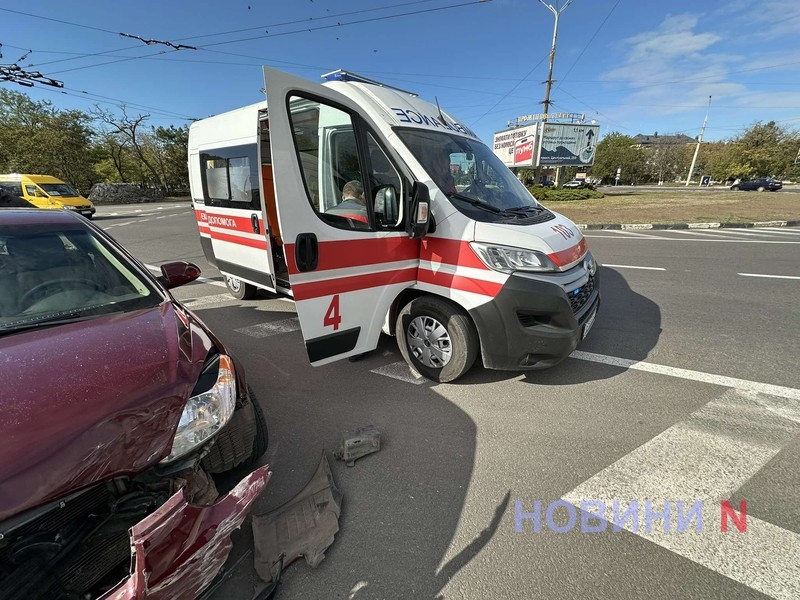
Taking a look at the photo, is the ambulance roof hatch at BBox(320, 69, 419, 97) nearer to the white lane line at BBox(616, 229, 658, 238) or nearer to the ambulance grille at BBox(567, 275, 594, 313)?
the ambulance grille at BBox(567, 275, 594, 313)

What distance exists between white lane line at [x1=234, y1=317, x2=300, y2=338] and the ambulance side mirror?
2326 mm

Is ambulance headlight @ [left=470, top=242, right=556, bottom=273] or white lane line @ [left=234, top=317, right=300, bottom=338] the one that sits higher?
ambulance headlight @ [left=470, top=242, right=556, bottom=273]

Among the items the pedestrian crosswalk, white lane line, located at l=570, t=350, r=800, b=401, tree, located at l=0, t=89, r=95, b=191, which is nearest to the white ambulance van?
white lane line, located at l=570, t=350, r=800, b=401

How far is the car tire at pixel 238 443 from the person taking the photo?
73.2 inches

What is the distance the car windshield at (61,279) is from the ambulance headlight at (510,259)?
2.29m

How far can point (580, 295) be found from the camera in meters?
3.22

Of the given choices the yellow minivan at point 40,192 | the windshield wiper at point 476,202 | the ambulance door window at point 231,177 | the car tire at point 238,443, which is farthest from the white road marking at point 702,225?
the yellow minivan at point 40,192

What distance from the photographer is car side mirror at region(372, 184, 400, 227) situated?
2.98 metres

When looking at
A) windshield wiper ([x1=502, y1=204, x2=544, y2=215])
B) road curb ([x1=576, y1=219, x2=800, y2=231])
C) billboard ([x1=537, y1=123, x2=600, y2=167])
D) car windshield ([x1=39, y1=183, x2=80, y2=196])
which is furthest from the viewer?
billboard ([x1=537, y1=123, x2=600, y2=167])

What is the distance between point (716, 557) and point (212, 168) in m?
6.26

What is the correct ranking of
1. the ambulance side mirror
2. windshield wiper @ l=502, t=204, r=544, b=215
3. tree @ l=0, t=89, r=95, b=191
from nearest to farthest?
the ambulance side mirror
windshield wiper @ l=502, t=204, r=544, b=215
tree @ l=0, t=89, r=95, b=191

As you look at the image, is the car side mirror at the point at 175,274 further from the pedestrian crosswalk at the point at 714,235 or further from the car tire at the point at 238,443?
the pedestrian crosswalk at the point at 714,235

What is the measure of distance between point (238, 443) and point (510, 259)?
7.26 ft

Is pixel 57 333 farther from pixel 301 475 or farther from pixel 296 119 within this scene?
pixel 296 119
